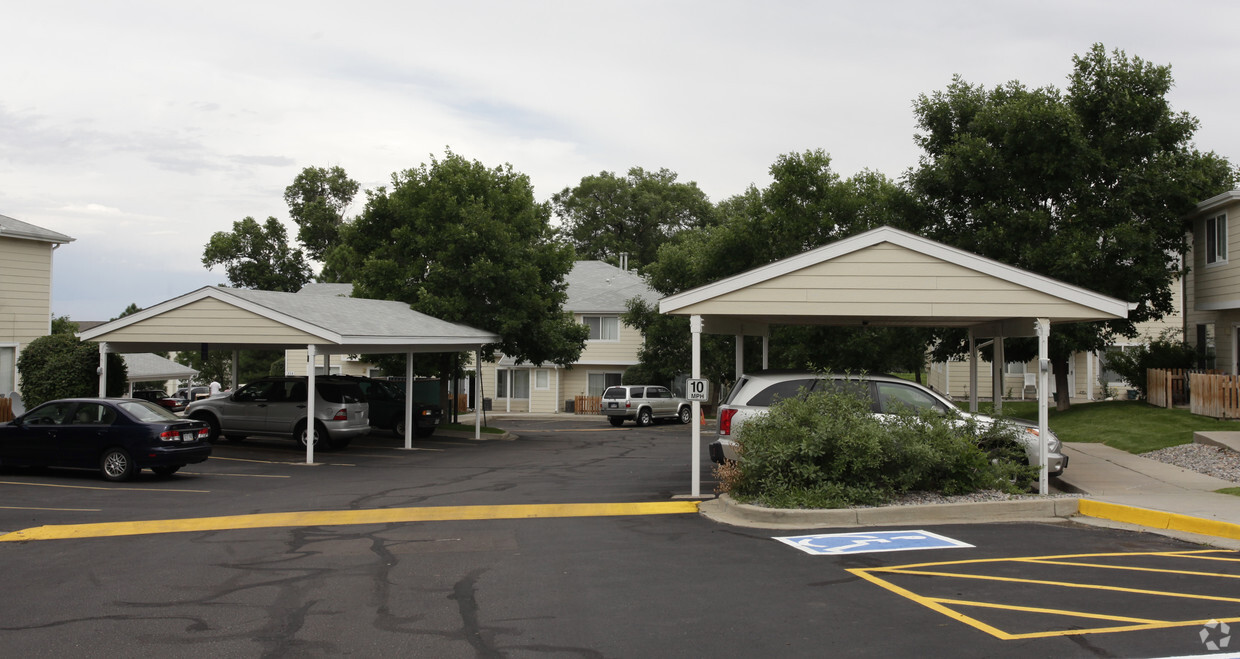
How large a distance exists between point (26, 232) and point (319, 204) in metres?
30.1

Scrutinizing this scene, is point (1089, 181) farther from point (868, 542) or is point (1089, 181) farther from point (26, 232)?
point (26, 232)

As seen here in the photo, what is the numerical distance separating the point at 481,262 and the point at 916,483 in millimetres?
A: 16952

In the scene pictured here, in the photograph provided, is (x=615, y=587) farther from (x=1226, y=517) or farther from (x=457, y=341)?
(x=457, y=341)

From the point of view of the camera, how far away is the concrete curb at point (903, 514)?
10.7 meters

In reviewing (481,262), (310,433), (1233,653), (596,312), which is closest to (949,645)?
(1233,653)

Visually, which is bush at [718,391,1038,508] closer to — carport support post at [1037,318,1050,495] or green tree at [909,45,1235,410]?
carport support post at [1037,318,1050,495]

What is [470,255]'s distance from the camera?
27094 millimetres

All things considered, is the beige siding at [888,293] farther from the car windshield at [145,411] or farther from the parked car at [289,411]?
the parked car at [289,411]

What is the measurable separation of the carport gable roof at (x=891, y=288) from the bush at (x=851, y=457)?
58.0 inches

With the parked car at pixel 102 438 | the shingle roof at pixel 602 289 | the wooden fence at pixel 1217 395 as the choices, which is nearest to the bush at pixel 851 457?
the parked car at pixel 102 438

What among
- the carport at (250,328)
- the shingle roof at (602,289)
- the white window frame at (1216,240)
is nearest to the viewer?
the carport at (250,328)

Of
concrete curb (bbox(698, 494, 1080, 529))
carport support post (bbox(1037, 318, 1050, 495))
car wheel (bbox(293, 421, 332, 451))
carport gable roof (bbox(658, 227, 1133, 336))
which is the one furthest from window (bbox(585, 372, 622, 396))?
concrete curb (bbox(698, 494, 1080, 529))

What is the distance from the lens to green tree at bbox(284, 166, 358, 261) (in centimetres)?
5488

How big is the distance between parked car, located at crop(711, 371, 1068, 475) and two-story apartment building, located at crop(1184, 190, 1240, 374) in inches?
462
